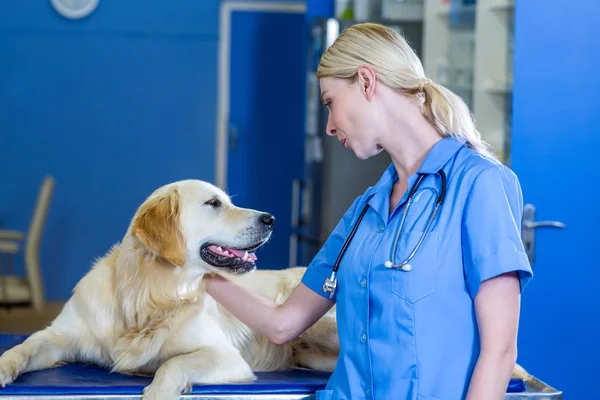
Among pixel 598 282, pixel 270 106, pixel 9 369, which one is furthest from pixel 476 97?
pixel 270 106

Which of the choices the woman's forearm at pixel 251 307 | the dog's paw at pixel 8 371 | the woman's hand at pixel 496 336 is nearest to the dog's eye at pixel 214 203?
the woman's forearm at pixel 251 307

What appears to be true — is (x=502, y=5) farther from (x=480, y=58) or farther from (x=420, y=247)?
(x=420, y=247)

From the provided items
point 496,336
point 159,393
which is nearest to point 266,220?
point 159,393

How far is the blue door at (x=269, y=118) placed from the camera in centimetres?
743

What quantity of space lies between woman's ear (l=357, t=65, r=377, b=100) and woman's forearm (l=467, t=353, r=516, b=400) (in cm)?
57

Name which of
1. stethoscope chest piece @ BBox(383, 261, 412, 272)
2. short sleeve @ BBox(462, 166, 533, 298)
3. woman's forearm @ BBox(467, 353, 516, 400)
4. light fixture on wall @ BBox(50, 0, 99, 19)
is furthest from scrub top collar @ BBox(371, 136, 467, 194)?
light fixture on wall @ BBox(50, 0, 99, 19)

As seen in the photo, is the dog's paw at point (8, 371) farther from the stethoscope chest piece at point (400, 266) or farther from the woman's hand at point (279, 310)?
the stethoscope chest piece at point (400, 266)

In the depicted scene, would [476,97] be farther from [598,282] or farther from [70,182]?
[70,182]

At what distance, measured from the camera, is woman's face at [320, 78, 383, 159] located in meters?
→ 1.66

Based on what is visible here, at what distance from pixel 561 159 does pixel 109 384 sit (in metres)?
1.91

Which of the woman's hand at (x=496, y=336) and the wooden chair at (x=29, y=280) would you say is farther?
the wooden chair at (x=29, y=280)

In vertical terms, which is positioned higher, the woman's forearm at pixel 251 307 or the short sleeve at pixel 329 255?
the short sleeve at pixel 329 255

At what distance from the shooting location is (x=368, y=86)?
5.38 feet

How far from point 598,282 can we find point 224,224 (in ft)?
5.09
